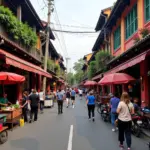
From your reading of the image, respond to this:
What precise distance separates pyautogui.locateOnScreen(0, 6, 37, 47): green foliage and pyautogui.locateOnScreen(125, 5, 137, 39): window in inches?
276

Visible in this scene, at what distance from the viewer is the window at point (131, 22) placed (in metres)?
15.1

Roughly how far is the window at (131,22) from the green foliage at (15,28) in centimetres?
701

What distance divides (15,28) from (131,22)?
7.92 metres

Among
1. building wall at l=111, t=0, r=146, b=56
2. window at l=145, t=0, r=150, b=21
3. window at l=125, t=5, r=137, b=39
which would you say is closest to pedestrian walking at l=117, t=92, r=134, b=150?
building wall at l=111, t=0, r=146, b=56

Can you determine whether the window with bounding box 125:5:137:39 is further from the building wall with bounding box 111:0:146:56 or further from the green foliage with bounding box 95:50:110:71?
the green foliage with bounding box 95:50:110:71

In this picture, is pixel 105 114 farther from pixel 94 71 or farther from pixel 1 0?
pixel 94 71

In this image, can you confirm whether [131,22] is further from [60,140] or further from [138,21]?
[60,140]

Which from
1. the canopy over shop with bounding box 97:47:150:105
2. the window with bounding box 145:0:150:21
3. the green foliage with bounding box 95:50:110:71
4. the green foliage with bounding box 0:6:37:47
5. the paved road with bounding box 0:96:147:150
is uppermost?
the window with bounding box 145:0:150:21

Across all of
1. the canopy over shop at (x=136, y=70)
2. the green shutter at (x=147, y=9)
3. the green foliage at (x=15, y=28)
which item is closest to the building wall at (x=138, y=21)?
the green shutter at (x=147, y=9)

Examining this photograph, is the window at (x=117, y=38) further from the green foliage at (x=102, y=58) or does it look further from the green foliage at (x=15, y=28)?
the green foliage at (x=15, y=28)

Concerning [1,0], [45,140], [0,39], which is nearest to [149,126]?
[45,140]

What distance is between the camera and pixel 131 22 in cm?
1598

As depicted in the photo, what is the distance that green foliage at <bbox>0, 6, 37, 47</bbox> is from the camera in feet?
38.7

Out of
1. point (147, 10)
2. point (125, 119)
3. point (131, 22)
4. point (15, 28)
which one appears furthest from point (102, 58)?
point (125, 119)
